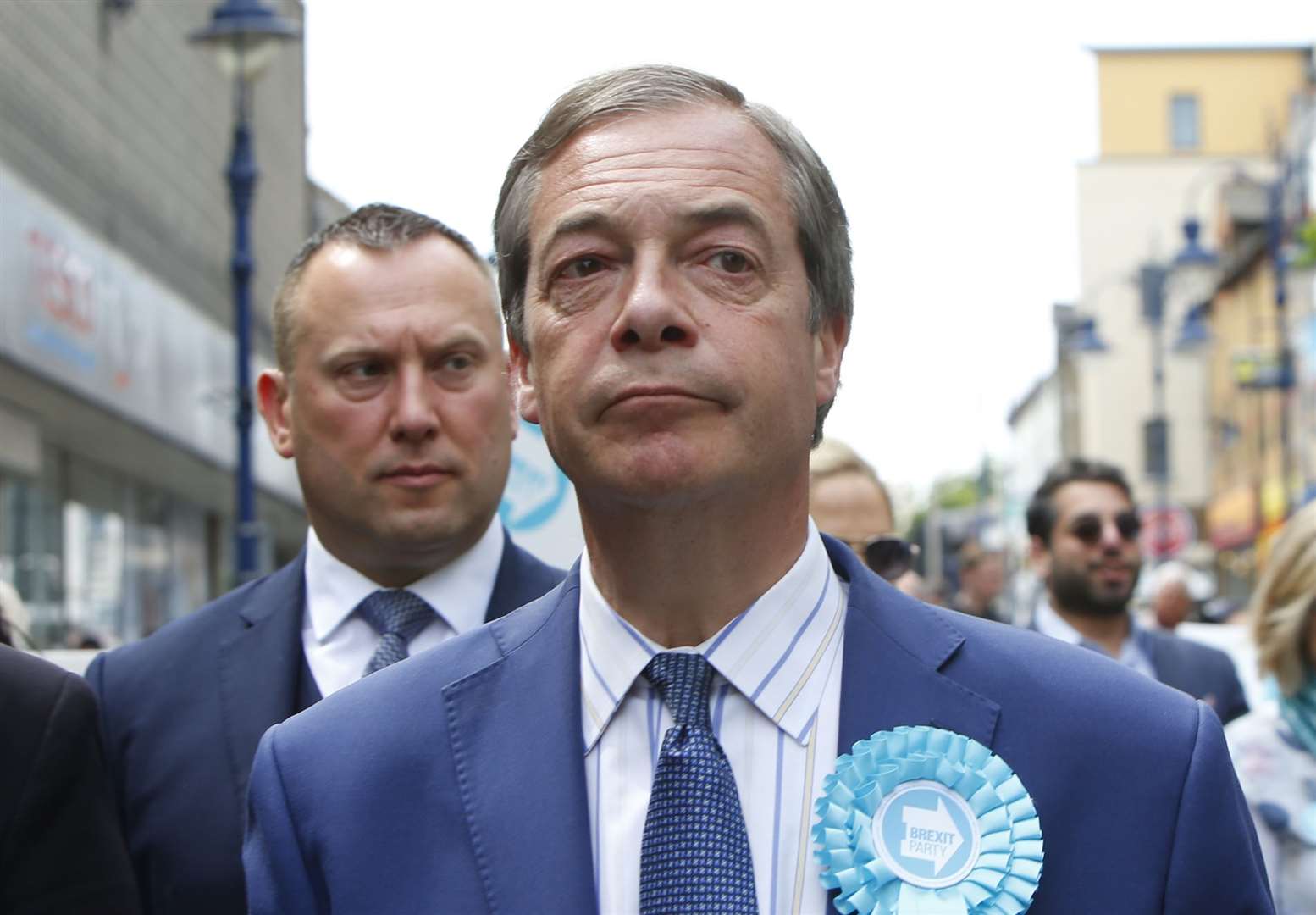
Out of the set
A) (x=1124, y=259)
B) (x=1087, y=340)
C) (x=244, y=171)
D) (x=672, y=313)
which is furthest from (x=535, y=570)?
(x=1124, y=259)

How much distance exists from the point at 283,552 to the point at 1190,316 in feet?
59.2

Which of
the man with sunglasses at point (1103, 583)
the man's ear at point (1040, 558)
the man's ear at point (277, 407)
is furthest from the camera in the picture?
the man's ear at point (1040, 558)

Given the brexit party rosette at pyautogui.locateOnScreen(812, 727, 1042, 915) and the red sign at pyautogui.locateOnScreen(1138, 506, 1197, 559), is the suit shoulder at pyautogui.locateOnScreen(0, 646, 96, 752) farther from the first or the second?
the red sign at pyautogui.locateOnScreen(1138, 506, 1197, 559)

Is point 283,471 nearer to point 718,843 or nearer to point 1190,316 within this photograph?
point 1190,316

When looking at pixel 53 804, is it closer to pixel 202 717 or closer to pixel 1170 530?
pixel 202 717

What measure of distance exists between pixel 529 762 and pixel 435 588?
53.2 inches

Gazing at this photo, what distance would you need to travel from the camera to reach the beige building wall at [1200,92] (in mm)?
74438

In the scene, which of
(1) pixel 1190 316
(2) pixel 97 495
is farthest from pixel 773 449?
(1) pixel 1190 316

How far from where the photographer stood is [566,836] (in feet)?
8.80

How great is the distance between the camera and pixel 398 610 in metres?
4.09

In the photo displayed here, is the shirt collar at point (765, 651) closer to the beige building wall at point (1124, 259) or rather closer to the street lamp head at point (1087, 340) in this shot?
the street lamp head at point (1087, 340)

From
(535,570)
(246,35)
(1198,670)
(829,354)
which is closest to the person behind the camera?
(829,354)

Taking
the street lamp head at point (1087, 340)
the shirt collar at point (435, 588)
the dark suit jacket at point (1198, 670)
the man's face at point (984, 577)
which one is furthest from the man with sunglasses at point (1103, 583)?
the street lamp head at point (1087, 340)

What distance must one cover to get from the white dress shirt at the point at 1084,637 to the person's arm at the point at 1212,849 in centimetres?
452
